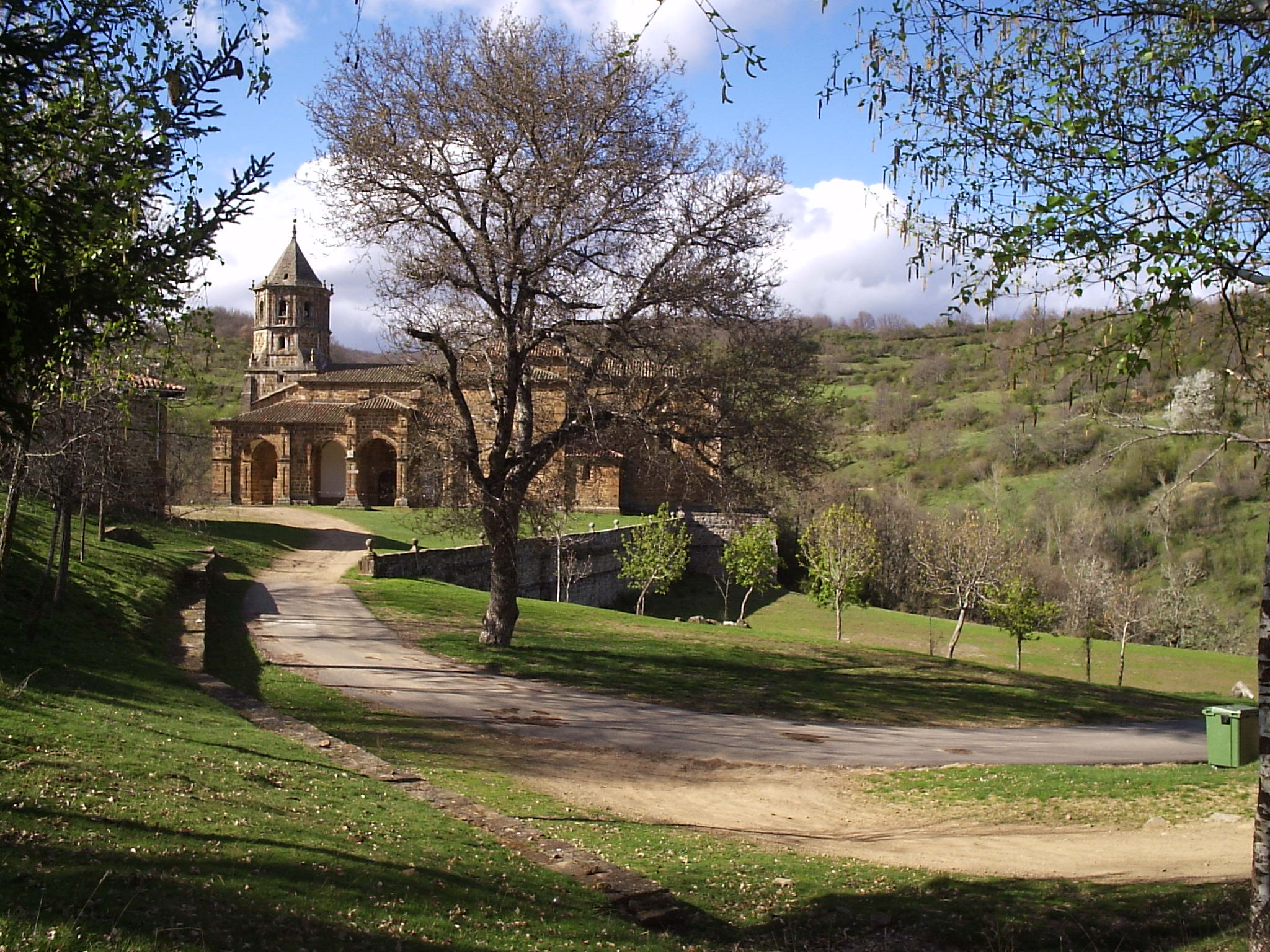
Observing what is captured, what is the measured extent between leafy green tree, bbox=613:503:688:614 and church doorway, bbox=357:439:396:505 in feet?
58.1

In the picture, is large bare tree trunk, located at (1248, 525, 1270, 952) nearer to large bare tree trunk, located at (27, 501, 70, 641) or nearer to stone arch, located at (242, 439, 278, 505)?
large bare tree trunk, located at (27, 501, 70, 641)

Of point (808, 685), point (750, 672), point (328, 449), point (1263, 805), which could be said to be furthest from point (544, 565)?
point (1263, 805)

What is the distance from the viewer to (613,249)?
1767 centimetres

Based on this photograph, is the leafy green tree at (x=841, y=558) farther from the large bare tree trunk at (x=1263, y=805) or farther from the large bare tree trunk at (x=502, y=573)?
the large bare tree trunk at (x=1263, y=805)

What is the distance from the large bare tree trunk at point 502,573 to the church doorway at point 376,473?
110 ft

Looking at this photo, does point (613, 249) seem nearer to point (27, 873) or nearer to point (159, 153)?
point (159, 153)

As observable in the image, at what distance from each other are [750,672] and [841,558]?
1554cm

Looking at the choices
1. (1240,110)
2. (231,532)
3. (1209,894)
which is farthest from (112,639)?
(231,532)

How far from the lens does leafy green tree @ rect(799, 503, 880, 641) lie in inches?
1410

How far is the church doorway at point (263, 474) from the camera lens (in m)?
55.0

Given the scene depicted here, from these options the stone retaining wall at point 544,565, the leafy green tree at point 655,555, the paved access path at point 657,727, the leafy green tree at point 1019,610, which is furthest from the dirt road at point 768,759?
the leafy green tree at point 655,555

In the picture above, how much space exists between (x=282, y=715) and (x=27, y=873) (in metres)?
8.19

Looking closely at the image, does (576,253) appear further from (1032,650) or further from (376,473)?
(376,473)

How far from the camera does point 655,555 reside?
127 feet
